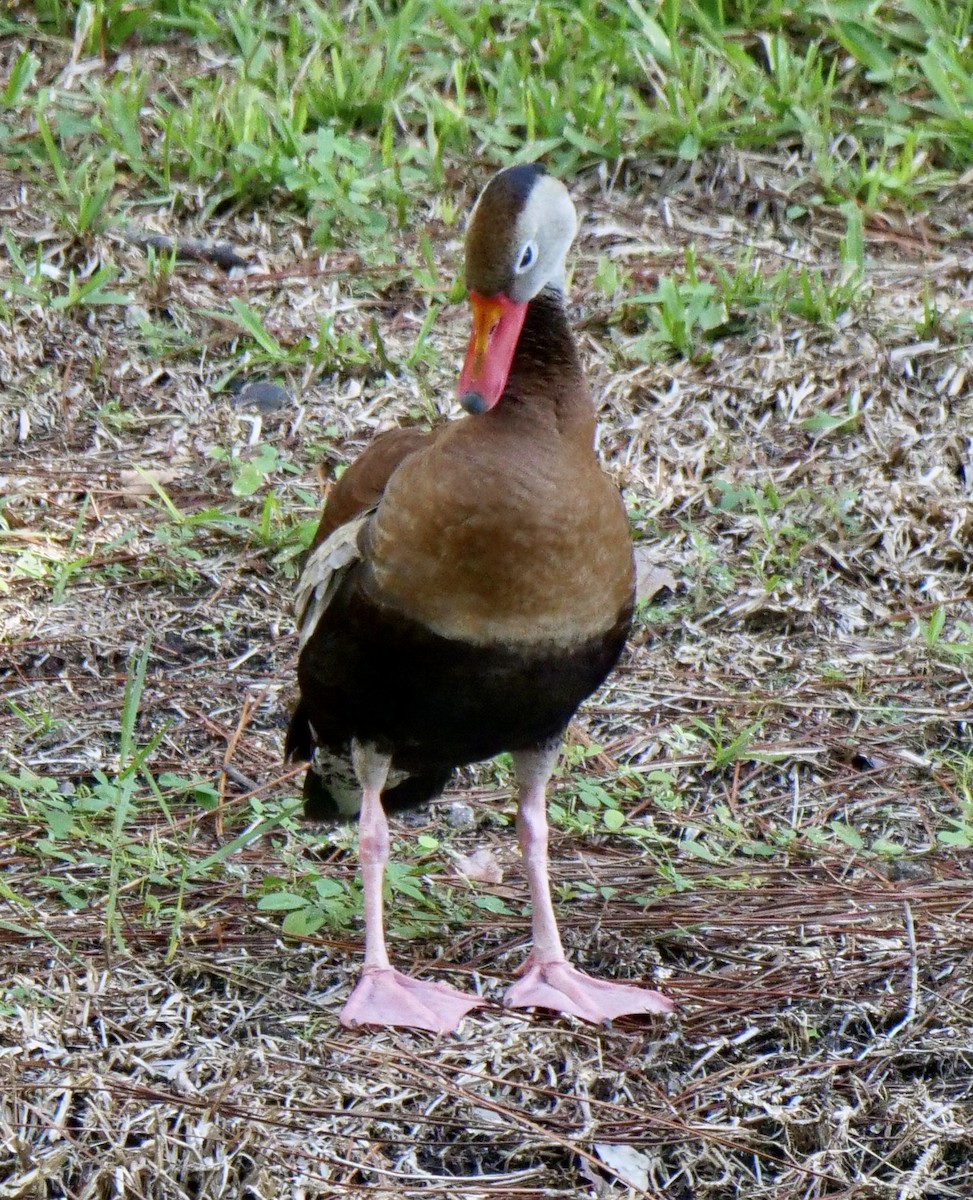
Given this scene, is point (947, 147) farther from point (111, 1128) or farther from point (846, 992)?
point (111, 1128)

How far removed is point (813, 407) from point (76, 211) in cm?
285

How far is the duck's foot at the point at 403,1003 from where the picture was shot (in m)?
3.42

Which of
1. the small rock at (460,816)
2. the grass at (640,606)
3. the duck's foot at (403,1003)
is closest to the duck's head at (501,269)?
the grass at (640,606)

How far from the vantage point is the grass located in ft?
10.4

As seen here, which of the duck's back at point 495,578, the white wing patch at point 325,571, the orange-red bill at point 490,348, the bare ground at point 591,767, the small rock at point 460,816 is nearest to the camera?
the bare ground at point 591,767

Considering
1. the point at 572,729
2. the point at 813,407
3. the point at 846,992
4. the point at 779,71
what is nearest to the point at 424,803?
the point at 572,729

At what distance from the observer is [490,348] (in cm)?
354

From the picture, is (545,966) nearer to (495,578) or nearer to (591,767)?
(495,578)

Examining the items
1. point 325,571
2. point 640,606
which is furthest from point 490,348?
point 640,606

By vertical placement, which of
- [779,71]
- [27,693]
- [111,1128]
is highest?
[779,71]

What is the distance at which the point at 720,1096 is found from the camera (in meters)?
3.22

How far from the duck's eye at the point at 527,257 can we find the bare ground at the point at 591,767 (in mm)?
1468

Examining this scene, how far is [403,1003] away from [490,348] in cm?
133

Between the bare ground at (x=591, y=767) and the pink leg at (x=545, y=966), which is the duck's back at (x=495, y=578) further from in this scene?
the bare ground at (x=591, y=767)
